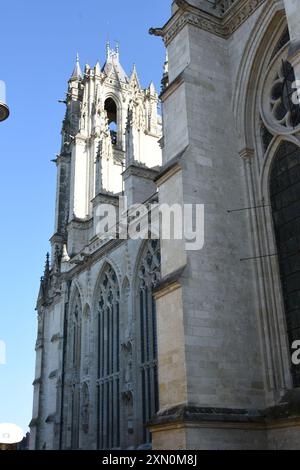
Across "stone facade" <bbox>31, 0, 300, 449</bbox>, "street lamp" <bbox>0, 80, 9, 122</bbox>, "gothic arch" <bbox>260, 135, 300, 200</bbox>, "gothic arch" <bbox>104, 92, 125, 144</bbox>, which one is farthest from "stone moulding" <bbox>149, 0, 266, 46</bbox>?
"gothic arch" <bbox>104, 92, 125, 144</bbox>

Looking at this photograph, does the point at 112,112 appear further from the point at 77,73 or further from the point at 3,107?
the point at 3,107

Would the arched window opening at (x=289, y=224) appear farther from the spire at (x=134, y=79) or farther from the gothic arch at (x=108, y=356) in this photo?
the spire at (x=134, y=79)

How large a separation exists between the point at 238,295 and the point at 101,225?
15.4m

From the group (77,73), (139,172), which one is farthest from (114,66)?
(139,172)

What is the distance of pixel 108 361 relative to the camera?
2123 centimetres

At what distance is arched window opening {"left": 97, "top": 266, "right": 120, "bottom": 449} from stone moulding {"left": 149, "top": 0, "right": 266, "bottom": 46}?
39.3ft

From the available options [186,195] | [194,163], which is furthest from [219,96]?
[186,195]

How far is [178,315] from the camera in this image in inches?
352

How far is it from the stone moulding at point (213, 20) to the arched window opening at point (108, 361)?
471 inches

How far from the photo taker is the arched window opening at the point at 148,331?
17.9 metres

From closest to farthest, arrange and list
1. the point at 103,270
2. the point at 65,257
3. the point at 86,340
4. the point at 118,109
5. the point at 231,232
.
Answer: the point at 231,232 < the point at 103,270 < the point at 86,340 < the point at 65,257 < the point at 118,109

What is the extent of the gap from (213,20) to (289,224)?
498cm

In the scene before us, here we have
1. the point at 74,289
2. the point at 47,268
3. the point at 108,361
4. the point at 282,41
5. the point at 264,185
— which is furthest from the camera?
the point at 47,268

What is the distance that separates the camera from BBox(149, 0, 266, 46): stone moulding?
11390 mm
